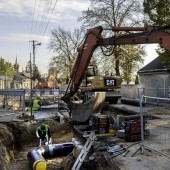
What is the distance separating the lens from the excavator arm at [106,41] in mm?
10469

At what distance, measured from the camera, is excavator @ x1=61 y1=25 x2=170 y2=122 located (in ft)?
34.9

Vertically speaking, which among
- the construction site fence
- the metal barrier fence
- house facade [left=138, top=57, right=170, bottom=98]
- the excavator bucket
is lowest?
the metal barrier fence

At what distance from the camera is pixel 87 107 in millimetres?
15148

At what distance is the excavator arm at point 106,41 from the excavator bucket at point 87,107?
82 cm

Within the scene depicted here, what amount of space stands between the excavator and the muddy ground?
2615 millimetres

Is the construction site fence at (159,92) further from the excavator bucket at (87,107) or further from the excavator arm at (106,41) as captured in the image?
the excavator arm at (106,41)

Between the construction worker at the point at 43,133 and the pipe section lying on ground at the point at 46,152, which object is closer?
the pipe section lying on ground at the point at 46,152

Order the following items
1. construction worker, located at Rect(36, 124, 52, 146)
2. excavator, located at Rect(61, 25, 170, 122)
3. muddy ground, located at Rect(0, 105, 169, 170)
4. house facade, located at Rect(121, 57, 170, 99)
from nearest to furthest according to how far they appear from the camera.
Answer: muddy ground, located at Rect(0, 105, 169, 170), excavator, located at Rect(61, 25, 170, 122), construction worker, located at Rect(36, 124, 52, 146), house facade, located at Rect(121, 57, 170, 99)

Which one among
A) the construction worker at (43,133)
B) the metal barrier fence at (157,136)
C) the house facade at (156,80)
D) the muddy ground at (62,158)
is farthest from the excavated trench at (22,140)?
the house facade at (156,80)

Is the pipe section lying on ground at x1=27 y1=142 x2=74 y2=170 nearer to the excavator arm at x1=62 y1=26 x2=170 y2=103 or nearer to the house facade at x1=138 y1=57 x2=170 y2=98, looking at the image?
the excavator arm at x1=62 y1=26 x2=170 y2=103

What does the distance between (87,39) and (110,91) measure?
8.19 metres

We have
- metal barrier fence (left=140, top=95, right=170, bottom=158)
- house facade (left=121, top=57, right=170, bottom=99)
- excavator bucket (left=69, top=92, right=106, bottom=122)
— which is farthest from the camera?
house facade (left=121, top=57, right=170, bottom=99)

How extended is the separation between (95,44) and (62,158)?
5.07m

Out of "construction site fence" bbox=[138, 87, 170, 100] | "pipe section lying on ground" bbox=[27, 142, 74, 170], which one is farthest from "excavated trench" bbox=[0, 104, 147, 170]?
"construction site fence" bbox=[138, 87, 170, 100]
